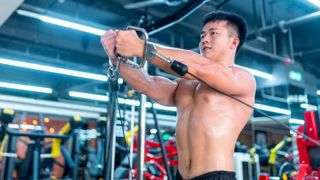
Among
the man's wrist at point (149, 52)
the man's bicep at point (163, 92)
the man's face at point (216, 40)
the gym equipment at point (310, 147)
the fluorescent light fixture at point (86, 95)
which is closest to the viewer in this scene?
the man's wrist at point (149, 52)

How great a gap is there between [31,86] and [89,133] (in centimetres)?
319

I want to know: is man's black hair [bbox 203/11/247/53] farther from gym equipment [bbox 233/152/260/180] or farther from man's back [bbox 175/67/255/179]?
gym equipment [bbox 233/152/260/180]

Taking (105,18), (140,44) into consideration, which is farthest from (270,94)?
(140,44)

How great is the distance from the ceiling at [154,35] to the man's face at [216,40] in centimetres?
320

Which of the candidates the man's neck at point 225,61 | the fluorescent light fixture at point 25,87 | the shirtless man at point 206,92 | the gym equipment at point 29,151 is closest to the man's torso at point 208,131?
the shirtless man at point 206,92

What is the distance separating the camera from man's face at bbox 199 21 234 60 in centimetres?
179

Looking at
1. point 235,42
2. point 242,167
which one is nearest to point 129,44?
point 235,42

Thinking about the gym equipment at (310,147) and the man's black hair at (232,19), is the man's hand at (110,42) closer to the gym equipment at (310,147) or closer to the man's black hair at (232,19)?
the man's black hair at (232,19)

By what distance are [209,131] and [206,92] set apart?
Result: 0.21 metres

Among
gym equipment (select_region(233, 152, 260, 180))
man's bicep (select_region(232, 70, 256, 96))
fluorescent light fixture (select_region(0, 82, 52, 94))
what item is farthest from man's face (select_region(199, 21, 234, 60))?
fluorescent light fixture (select_region(0, 82, 52, 94))

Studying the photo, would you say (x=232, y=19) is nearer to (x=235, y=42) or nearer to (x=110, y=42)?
(x=235, y=42)

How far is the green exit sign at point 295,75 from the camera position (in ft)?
17.9

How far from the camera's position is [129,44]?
136 centimetres

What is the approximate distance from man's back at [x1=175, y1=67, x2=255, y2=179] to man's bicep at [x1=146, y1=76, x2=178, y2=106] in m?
0.22
